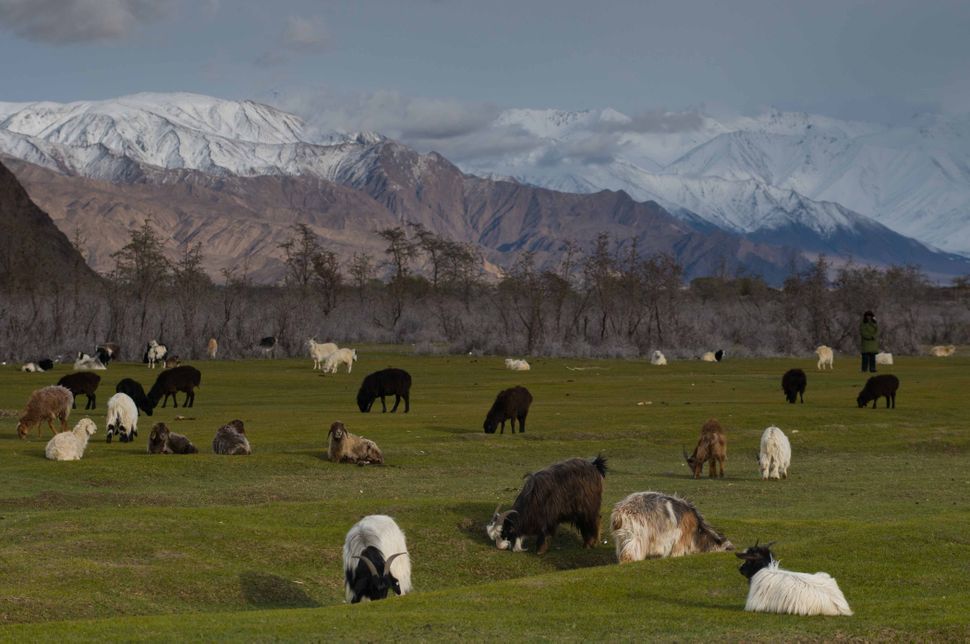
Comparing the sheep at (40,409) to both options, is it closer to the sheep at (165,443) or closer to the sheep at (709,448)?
the sheep at (165,443)

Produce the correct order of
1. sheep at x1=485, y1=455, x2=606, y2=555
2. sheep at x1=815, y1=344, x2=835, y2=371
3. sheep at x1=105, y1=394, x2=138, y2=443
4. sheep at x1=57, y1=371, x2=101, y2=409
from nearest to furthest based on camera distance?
sheep at x1=485, y1=455, x2=606, y2=555
sheep at x1=105, y1=394, x2=138, y2=443
sheep at x1=57, y1=371, x2=101, y2=409
sheep at x1=815, y1=344, x2=835, y2=371

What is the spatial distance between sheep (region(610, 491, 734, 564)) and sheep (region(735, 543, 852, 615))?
369cm

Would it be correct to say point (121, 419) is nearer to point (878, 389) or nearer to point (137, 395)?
point (137, 395)

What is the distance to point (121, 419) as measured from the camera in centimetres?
3328

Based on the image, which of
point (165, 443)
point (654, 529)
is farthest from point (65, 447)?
point (654, 529)

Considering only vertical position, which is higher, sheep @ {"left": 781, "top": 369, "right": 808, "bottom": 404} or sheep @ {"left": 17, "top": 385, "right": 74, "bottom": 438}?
sheep @ {"left": 781, "top": 369, "right": 808, "bottom": 404}

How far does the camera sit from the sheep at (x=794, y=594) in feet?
42.9

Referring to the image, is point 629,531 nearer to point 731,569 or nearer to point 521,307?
point 731,569

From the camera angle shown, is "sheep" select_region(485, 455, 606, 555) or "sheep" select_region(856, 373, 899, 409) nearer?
"sheep" select_region(485, 455, 606, 555)

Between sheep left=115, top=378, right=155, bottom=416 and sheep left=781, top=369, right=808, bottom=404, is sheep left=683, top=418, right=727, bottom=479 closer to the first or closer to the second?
sheep left=781, top=369, right=808, bottom=404

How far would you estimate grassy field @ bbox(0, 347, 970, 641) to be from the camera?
1317 cm

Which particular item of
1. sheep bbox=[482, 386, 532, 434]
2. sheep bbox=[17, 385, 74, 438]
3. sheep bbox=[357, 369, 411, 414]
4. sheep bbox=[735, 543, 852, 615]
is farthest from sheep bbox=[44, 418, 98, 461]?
sheep bbox=[735, 543, 852, 615]

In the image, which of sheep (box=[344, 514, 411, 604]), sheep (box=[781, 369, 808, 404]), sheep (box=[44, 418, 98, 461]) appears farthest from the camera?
sheep (box=[781, 369, 808, 404])

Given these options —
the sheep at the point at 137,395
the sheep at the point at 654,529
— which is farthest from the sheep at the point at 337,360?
the sheep at the point at 654,529
